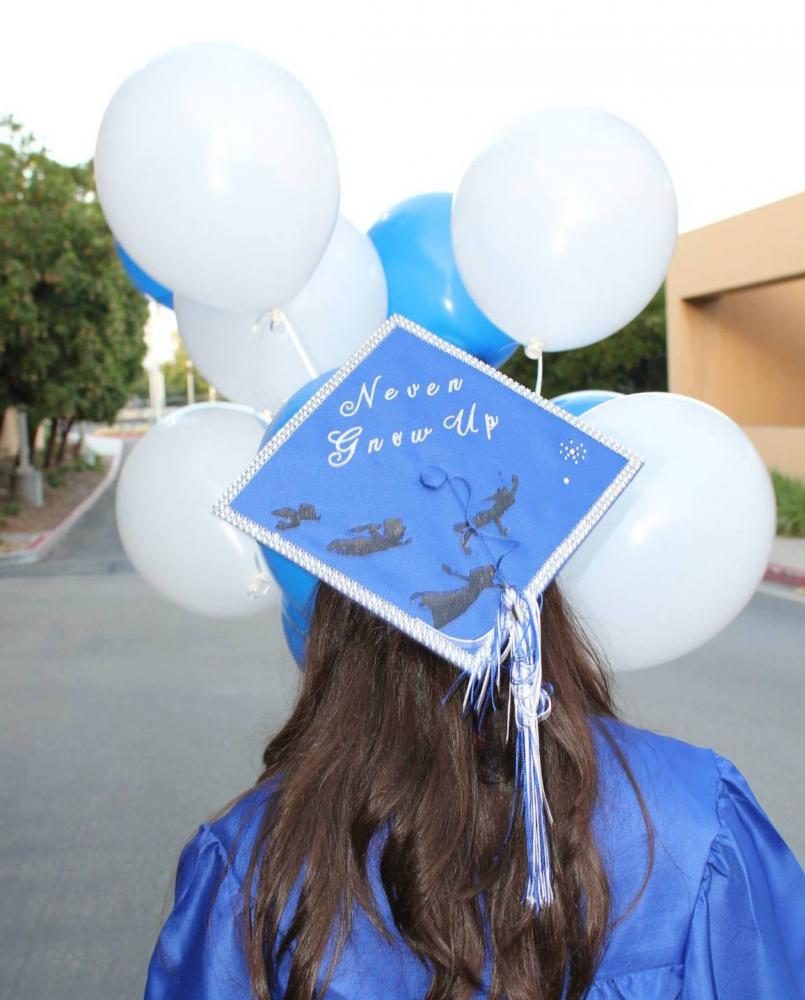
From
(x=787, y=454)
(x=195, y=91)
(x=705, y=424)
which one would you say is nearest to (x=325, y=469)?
(x=705, y=424)

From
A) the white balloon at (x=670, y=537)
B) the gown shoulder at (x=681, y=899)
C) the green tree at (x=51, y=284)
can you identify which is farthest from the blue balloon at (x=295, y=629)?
the green tree at (x=51, y=284)

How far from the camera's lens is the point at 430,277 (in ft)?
8.81

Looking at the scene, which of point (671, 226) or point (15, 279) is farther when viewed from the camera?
point (15, 279)

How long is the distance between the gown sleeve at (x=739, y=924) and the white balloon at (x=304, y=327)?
155 centimetres

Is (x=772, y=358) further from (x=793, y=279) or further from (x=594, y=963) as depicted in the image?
(x=594, y=963)

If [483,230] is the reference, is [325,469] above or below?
below

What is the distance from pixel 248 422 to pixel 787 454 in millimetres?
14676

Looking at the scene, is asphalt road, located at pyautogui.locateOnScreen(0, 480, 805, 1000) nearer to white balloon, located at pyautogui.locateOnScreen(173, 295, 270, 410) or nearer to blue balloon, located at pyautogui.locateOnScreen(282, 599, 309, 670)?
blue balloon, located at pyautogui.locateOnScreen(282, 599, 309, 670)

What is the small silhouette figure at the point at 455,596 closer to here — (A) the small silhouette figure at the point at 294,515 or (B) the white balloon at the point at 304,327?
(A) the small silhouette figure at the point at 294,515

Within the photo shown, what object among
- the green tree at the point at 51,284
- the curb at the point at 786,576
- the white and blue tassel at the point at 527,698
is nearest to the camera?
the white and blue tassel at the point at 527,698

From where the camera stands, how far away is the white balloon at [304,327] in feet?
8.28

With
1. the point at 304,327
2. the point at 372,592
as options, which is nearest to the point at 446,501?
the point at 372,592

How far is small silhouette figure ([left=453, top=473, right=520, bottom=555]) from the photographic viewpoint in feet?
4.23

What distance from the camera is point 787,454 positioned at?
623 inches
